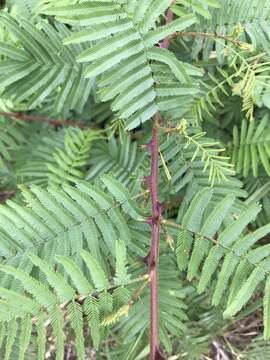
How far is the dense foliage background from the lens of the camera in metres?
1.00

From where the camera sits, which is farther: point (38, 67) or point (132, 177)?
point (132, 177)

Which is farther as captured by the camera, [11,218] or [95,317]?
[11,218]

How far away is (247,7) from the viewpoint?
1.49 meters

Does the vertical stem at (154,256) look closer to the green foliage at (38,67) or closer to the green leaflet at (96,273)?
the green leaflet at (96,273)

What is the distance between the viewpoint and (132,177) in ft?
5.32

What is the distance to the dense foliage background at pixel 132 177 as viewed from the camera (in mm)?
999

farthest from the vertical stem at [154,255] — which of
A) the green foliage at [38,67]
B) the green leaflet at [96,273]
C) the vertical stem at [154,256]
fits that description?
the green foliage at [38,67]

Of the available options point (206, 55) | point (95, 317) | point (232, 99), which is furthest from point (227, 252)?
point (232, 99)

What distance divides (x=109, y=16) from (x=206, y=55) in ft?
2.21

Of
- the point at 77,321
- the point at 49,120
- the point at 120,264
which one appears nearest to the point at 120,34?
the point at 120,264

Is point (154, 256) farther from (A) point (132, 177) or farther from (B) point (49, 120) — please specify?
(B) point (49, 120)

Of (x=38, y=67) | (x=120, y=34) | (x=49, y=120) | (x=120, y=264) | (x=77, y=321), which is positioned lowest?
(x=77, y=321)

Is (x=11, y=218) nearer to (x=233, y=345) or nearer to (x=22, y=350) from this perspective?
(x=22, y=350)

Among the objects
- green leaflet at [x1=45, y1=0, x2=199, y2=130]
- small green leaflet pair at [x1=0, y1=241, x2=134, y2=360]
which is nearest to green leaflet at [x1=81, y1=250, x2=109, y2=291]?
small green leaflet pair at [x1=0, y1=241, x2=134, y2=360]
